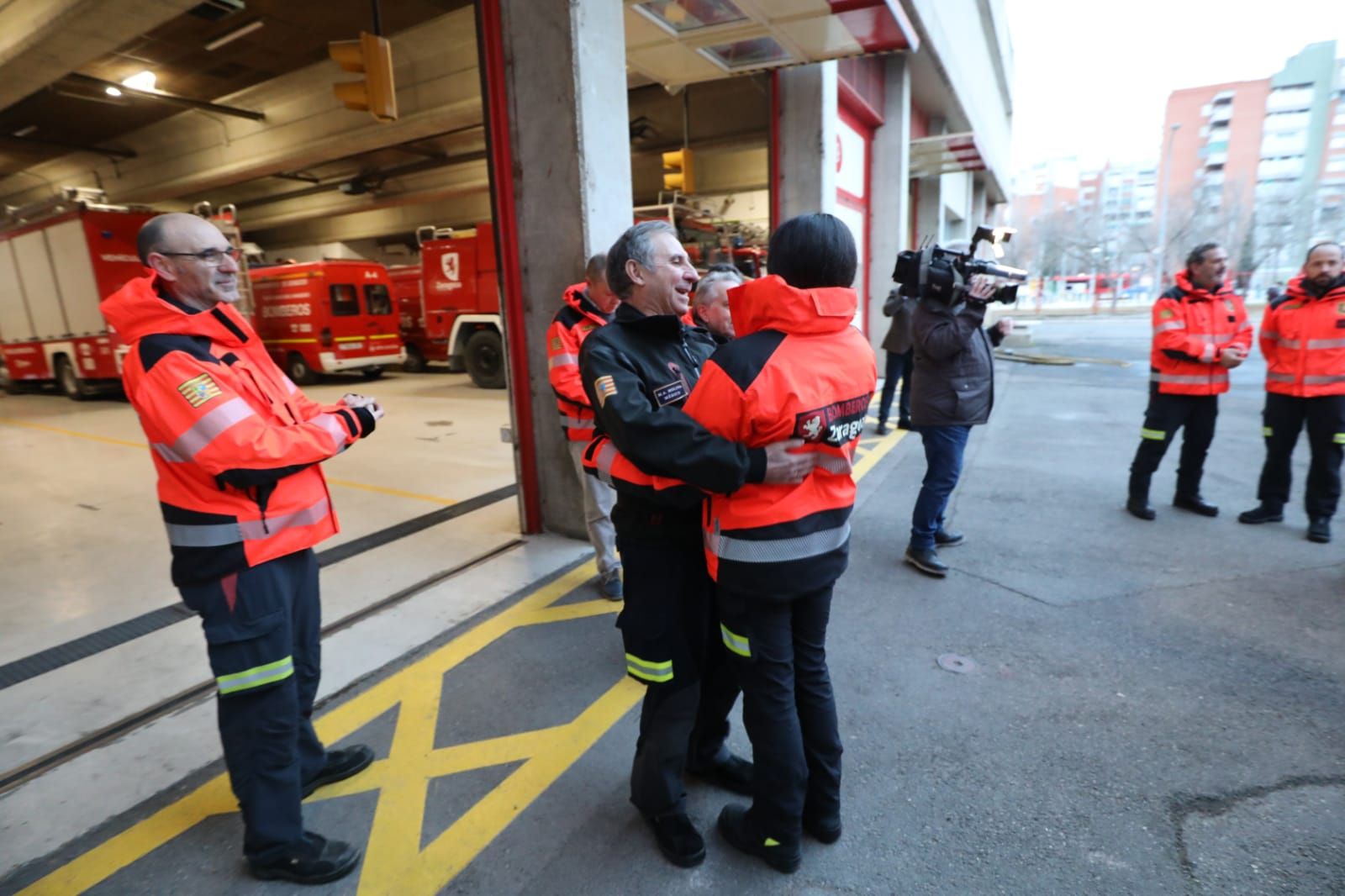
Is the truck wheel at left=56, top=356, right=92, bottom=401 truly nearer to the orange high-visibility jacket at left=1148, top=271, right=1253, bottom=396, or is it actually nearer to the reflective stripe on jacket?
the reflective stripe on jacket

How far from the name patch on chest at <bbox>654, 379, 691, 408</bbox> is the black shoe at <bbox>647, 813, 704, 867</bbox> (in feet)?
4.19

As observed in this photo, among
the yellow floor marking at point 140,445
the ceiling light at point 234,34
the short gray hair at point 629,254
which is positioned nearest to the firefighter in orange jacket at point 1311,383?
the short gray hair at point 629,254

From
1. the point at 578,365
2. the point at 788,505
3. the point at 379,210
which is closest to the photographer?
the point at 788,505

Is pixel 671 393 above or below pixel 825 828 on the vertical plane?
above

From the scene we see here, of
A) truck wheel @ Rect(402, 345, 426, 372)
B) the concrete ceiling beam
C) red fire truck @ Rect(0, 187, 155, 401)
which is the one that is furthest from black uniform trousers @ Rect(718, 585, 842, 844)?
truck wheel @ Rect(402, 345, 426, 372)

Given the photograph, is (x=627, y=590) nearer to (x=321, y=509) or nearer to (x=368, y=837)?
→ (x=321, y=509)

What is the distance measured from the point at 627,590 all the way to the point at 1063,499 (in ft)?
15.6

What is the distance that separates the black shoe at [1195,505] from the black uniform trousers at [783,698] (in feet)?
14.8

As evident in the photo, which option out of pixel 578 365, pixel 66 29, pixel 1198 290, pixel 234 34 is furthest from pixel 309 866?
pixel 234 34

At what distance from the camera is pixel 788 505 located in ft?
6.06

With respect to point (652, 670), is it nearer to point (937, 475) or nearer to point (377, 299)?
point (937, 475)

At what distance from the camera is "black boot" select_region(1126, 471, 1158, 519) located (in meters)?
4.98

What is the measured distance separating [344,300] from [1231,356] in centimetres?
1463

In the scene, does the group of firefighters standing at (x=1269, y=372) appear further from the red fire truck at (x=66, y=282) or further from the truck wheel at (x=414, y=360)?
the truck wheel at (x=414, y=360)
